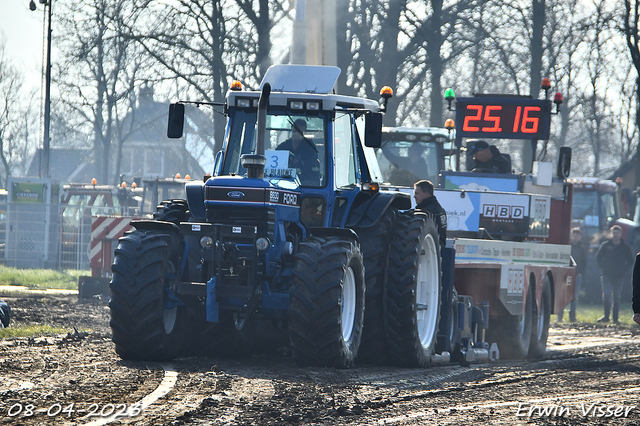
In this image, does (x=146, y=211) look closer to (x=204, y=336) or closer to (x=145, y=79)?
(x=145, y=79)

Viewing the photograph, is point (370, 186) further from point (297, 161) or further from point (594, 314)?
point (594, 314)

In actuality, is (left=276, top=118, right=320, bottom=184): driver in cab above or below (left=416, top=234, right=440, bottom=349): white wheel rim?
above

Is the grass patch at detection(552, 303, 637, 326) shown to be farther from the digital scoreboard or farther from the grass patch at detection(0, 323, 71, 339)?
the grass patch at detection(0, 323, 71, 339)

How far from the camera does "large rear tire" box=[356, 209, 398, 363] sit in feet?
29.2

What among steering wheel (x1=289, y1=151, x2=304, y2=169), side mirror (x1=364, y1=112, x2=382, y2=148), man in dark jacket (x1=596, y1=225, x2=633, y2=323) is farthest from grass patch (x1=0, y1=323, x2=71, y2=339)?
man in dark jacket (x1=596, y1=225, x2=633, y2=323)

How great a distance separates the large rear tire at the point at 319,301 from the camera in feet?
25.4

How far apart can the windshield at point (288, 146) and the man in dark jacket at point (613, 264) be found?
37.9 ft

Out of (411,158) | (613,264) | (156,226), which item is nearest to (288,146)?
(156,226)

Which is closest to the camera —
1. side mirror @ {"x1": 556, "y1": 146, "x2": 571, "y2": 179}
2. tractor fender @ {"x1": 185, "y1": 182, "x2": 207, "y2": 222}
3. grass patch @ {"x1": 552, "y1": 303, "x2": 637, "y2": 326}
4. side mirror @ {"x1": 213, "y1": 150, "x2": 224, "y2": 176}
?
tractor fender @ {"x1": 185, "y1": 182, "x2": 207, "y2": 222}

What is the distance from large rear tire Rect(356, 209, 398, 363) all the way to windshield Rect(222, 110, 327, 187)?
0.72 m

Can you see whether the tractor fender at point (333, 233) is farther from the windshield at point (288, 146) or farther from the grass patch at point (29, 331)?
the grass patch at point (29, 331)

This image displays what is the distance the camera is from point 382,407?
628 cm

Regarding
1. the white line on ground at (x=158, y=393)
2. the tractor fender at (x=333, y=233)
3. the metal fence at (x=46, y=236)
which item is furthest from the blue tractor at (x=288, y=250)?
the metal fence at (x=46, y=236)

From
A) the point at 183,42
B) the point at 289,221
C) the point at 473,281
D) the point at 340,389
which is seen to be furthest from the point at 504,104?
the point at 183,42
